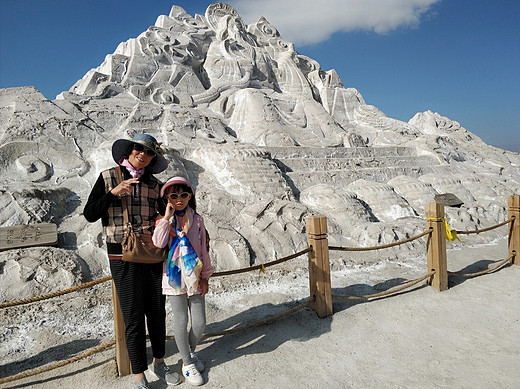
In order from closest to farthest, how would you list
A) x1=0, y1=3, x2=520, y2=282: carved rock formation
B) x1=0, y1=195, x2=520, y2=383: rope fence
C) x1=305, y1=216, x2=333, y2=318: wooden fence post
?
1. x1=0, y1=195, x2=520, y2=383: rope fence
2. x1=305, y1=216, x2=333, y2=318: wooden fence post
3. x1=0, y1=3, x2=520, y2=282: carved rock formation

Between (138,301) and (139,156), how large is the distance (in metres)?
0.80

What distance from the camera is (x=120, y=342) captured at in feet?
6.86

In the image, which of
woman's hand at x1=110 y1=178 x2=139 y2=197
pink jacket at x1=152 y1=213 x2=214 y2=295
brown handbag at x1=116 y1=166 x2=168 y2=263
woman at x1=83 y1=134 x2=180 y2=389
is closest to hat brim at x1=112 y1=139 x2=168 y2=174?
woman at x1=83 y1=134 x2=180 y2=389

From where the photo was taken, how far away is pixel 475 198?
24.1 ft

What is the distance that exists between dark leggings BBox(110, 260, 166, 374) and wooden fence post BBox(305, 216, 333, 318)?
1297 millimetres

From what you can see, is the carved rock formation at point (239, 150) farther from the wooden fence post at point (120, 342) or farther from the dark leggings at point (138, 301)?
the dark leggings at point (138, 301)

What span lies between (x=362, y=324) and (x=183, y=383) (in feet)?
4.91

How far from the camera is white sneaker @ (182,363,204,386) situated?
2.03m

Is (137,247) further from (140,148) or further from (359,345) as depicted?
(359,345)

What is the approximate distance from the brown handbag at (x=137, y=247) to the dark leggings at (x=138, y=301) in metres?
0.07

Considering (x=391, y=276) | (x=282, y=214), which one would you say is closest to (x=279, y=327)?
(x=391, y=276)

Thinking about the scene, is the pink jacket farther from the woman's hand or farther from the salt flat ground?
the salt flat ground

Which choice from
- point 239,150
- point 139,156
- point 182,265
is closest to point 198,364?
point 182,265

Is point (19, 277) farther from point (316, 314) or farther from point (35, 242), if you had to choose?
point (316, 314)
